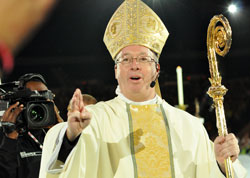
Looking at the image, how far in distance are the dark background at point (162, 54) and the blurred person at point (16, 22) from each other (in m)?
0.17

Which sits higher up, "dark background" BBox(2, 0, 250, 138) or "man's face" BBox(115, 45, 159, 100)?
"dark background" BBox(2, 0, 250, 138)

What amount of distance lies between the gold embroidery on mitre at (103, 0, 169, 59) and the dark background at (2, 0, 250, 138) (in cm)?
374

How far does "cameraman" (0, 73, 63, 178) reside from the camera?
3236 millimetres

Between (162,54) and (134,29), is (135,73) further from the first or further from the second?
(162,54)

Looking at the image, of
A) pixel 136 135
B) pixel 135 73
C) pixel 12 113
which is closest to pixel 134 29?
pixel 135 73

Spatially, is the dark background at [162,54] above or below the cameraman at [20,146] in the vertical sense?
above

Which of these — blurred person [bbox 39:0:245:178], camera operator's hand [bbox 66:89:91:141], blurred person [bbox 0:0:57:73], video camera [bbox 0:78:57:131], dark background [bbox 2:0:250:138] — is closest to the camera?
camera operator's hand [bbox 66:89:91:141]

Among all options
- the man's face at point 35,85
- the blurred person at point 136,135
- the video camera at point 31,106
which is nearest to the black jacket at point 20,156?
the video camera at point 31,106

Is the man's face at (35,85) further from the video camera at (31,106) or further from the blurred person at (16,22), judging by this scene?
the blurred person at (16,22)

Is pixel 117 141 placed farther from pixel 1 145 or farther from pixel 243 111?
pixel 243 111

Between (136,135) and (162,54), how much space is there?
676 cm

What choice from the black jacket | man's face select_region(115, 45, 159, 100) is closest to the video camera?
the black jacket

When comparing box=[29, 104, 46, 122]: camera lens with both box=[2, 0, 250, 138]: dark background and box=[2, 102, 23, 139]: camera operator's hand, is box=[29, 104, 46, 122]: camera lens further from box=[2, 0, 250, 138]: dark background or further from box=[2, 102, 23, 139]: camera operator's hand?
box=[2, 0, 250, 138]: dark background

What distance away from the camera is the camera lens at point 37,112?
10.5ft
